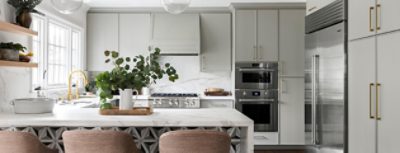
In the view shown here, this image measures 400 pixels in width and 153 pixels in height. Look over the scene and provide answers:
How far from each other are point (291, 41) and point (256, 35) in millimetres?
555

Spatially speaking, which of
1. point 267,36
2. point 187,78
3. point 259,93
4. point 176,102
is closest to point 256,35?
point 267,36

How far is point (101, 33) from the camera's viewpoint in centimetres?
566

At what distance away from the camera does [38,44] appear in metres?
4.09

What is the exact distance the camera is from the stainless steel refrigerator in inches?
116

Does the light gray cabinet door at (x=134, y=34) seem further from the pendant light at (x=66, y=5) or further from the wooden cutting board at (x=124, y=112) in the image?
the wooden cutting board at (x=124, y=112)

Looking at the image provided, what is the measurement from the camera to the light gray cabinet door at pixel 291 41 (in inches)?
214

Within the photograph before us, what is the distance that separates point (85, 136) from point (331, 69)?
7.04 feet

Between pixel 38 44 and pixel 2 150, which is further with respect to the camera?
pixel 38 44

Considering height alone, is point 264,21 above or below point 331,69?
above

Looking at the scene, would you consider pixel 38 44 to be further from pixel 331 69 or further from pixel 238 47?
pixel 331 69
